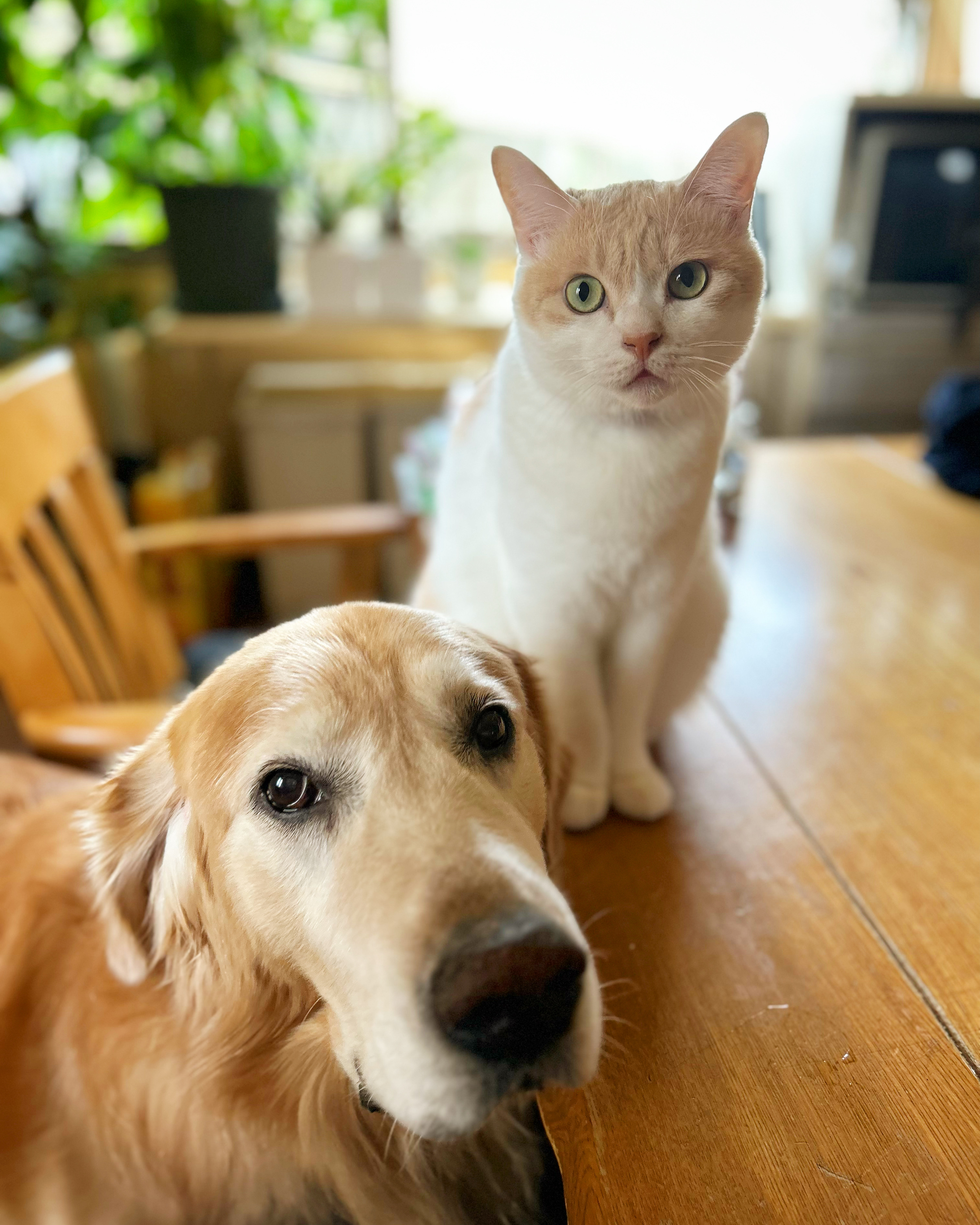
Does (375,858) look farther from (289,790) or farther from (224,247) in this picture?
(224,247)

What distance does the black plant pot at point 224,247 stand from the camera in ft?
7.48

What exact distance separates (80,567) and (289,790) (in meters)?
1.05

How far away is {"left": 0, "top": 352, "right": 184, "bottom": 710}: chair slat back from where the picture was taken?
1041 millimetres

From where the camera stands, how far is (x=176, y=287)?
258 centimetres

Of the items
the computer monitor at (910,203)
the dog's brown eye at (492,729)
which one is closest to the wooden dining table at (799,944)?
the dog's brown eye at (492,729)

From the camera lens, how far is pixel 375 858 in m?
0.49

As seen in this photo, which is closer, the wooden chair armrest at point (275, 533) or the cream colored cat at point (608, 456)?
the cream colored cat at point (608, 456)

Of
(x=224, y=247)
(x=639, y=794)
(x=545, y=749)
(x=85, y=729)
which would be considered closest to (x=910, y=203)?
(x=224, y=247)

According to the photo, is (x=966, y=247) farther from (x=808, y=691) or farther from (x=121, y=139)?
(x=121, y=139)

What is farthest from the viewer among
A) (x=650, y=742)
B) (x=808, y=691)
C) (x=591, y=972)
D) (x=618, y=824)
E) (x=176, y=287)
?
(x=176, y=287)

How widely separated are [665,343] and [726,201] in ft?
0.30

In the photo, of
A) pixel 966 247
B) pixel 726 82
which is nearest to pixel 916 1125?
pixel 726 82

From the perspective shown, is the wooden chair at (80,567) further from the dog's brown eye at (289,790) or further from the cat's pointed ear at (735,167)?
the cat's pointed ear at (735,167)

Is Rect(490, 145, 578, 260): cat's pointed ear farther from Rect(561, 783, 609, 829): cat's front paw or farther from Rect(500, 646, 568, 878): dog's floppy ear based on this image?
Rect(561, 783, 609, 829): cat's front paw
